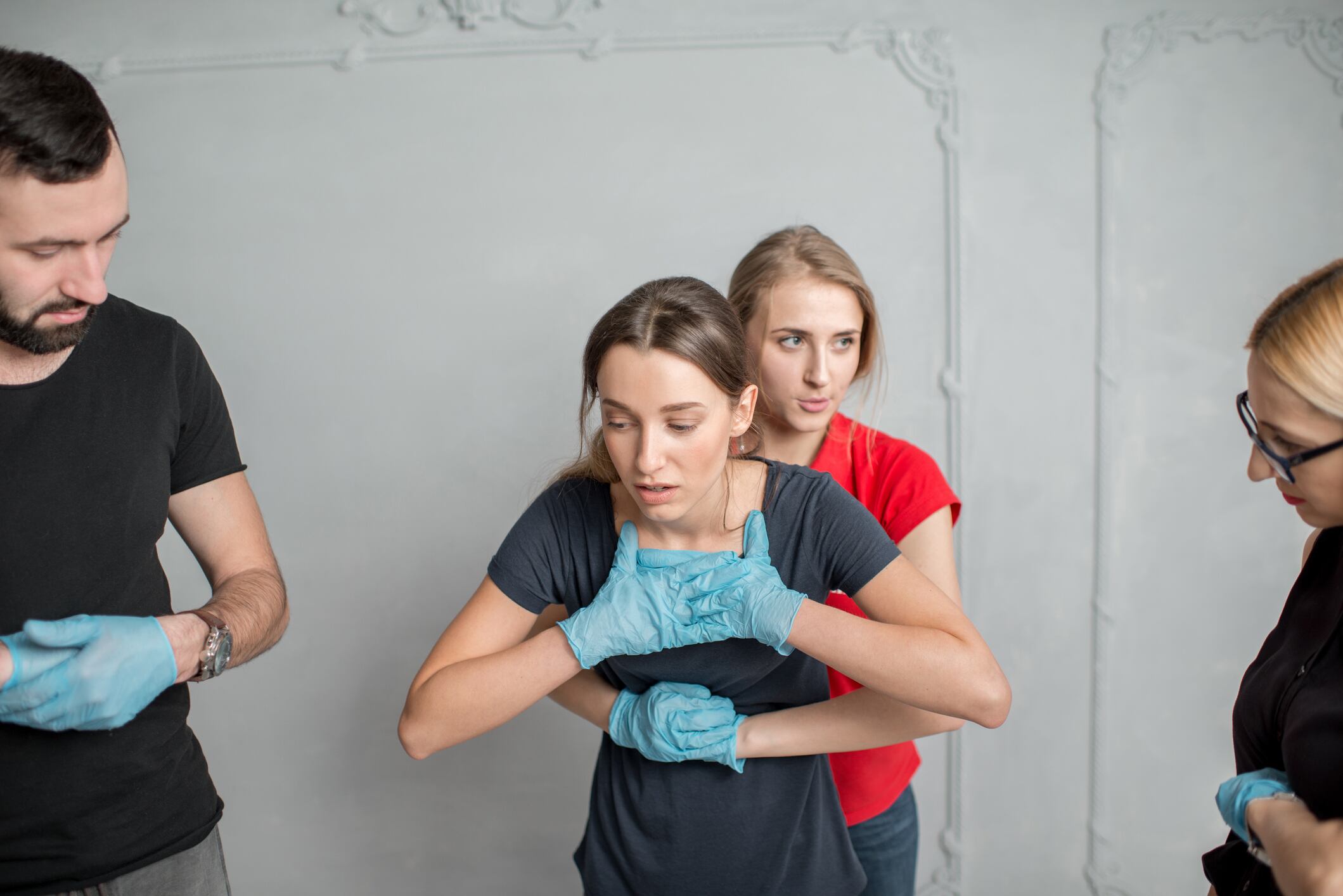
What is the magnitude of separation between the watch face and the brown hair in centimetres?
57

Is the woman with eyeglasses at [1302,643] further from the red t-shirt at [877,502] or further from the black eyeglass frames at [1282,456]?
the red t-shirt at [877,502]

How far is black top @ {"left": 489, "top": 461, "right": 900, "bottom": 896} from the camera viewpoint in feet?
4.35

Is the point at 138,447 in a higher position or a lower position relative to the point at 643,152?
lower

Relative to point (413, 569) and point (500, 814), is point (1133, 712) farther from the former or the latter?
point (413, 569)

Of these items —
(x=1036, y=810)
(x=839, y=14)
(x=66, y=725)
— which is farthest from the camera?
(x=1036, y=810)

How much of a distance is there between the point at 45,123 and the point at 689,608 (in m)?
0.95

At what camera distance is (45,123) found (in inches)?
42.8

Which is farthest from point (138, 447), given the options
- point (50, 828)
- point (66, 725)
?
point (50, 828)

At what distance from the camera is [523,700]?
1313 mm

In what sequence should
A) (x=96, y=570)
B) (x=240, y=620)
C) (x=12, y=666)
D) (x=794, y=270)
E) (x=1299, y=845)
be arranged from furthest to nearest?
(x=794, y=270), (x=240, y=620), (x=96, y=570), (x=12, y=666), (x=1299, y=845)

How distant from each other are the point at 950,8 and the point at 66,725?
7.79ft

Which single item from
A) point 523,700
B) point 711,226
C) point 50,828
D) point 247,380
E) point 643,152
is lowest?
point 50,828

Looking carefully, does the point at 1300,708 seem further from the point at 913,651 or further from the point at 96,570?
the point at 96,570

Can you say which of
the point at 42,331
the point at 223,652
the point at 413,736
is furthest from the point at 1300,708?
the point at 42,331
